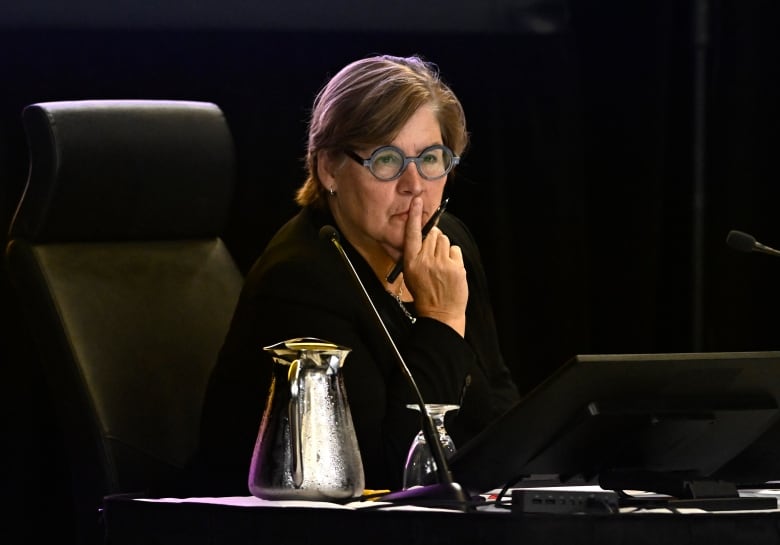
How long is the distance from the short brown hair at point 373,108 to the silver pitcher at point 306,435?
0.66 meters

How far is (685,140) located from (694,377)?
178 centimetres

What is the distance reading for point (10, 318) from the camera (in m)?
2.51

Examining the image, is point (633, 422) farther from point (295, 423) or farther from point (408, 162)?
point (408, 162)

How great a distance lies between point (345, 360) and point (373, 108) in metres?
0.39

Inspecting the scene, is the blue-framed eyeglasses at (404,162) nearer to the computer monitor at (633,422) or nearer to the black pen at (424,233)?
the black pen at (424,233)

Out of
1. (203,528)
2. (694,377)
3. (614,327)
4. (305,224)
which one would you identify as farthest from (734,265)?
(203,528)

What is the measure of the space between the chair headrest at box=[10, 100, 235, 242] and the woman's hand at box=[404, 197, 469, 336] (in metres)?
0.35

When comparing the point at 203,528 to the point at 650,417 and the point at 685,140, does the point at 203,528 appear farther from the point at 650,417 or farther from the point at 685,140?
the point at 685,140

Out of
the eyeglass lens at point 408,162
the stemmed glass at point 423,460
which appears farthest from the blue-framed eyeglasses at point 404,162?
the stemmed glass at point 423,460

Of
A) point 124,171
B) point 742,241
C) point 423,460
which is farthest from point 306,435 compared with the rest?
point 124,171

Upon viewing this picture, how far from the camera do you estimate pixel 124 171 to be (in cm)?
202

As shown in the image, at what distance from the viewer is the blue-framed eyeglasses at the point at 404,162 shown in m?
1.94

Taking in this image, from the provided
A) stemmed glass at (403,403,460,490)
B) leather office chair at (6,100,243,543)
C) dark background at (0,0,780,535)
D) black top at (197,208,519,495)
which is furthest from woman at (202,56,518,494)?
Result: dark background at (0,0,780,535)

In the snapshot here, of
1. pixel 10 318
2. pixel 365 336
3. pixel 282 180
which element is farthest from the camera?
pixel 282 180
